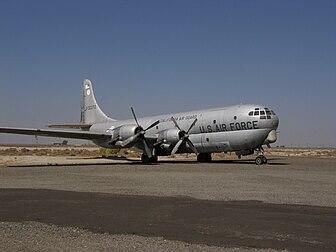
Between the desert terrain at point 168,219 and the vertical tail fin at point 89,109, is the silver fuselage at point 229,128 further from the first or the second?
the desert terrain at point 168,219

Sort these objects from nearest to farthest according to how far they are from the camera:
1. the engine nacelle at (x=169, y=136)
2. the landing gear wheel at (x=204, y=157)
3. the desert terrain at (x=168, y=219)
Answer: the desert terrain at (x=168, y=219) → the engine nacelle at (x=169, y=136) → the landing gear wheel at (x=204, y=157)

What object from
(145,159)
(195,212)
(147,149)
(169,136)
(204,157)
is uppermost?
(195,212)

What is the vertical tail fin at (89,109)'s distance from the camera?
159 feet

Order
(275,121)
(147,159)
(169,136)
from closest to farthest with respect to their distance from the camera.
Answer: (275,121), (169,136), (147,159)

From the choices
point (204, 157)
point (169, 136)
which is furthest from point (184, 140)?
point (204, 157)

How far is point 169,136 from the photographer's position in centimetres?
3547

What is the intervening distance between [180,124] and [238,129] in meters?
6.19

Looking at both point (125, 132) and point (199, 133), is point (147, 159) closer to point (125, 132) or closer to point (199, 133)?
point (125, 132)

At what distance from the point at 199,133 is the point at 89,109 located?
18.6 m

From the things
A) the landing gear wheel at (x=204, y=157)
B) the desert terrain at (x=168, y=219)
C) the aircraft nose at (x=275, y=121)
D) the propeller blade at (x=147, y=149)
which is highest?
the aircraft nose at (x=275, y=121)

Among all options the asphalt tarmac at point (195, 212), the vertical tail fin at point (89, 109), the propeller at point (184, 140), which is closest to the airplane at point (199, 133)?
the propeller at point (184, 140)

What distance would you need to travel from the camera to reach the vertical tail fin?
48.5m

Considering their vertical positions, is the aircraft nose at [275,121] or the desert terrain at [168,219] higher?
the aircraft nose at [275,121]

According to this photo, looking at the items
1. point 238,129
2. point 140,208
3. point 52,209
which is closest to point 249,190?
point 140,208
